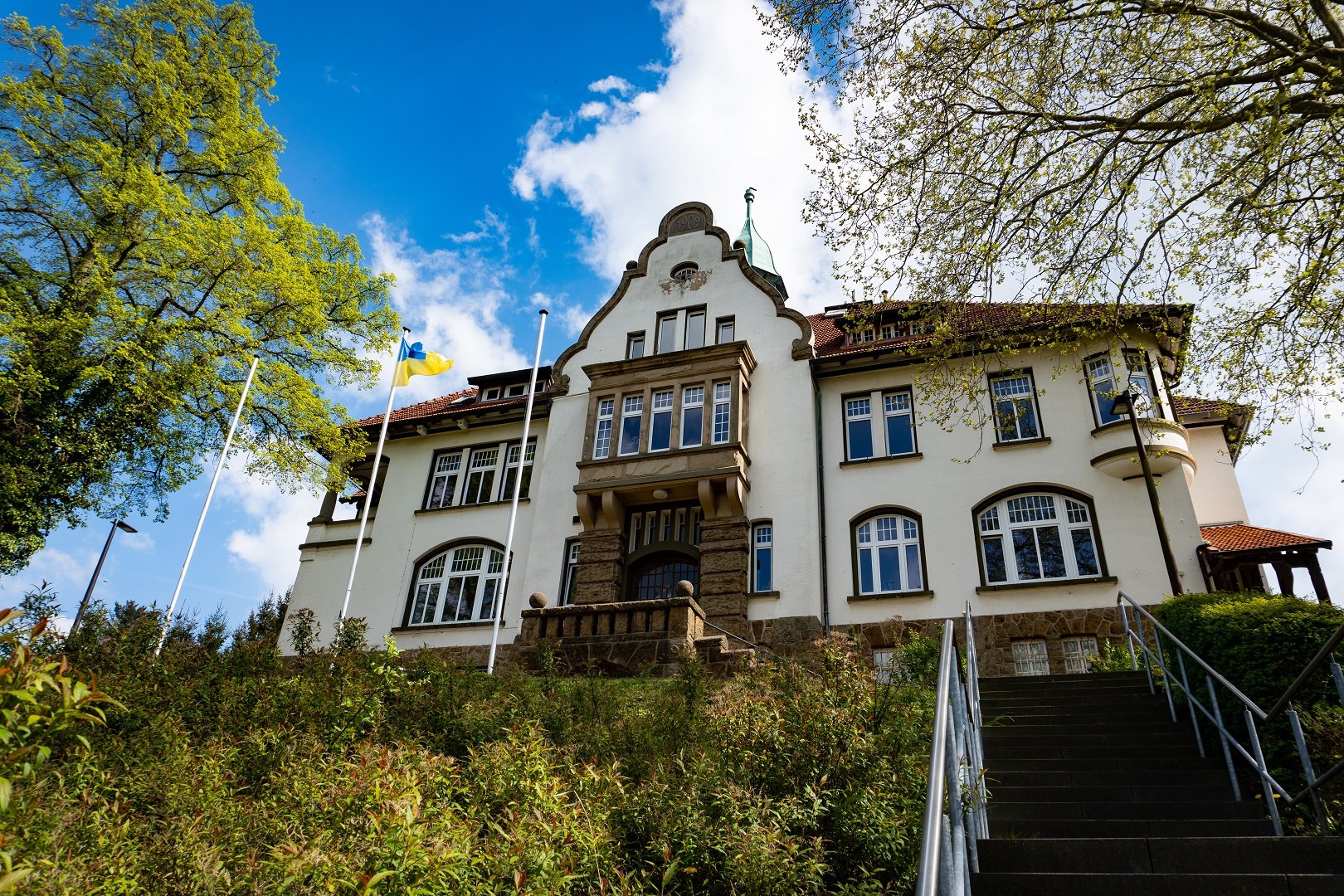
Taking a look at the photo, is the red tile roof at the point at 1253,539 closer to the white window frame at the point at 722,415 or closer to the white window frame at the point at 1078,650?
the white window frame at the point at 1078,650

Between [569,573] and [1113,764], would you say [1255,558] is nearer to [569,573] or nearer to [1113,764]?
[1113,764]

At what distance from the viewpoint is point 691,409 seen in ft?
70.7

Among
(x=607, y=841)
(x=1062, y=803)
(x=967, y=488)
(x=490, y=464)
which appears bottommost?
(x=607, y=841)

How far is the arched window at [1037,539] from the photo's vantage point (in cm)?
1759

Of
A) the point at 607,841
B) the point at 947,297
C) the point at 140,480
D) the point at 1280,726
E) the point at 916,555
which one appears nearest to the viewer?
the point at 607,841

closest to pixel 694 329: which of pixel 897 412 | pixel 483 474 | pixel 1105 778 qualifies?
pixel 897 412

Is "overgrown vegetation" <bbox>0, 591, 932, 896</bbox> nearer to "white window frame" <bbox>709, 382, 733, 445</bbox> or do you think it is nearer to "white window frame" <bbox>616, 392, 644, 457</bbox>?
"white window frame" <bbox>709, 382, 733, 445</bbox>

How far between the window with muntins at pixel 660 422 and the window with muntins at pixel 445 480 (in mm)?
6574

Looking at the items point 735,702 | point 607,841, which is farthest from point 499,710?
point 607,841

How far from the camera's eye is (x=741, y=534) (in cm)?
1989

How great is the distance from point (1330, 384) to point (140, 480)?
24.6 metres

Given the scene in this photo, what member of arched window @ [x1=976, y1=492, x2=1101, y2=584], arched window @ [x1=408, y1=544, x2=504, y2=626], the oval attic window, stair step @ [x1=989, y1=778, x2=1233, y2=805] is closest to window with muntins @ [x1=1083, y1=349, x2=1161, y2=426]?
arched window @ [x1=976, y1=492, x2=1101, y2=584]

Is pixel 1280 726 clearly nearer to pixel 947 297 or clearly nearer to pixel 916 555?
pixel 947 297

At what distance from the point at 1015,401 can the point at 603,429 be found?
1029 centimetres
